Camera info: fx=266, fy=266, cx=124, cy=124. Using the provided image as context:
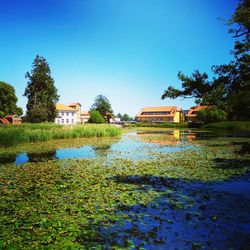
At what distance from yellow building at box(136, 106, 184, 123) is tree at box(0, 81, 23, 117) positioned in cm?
7149

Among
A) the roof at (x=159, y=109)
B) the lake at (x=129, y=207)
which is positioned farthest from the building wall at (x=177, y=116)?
the lake at (x=129, y=207)

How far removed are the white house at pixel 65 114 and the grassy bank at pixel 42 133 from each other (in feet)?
206

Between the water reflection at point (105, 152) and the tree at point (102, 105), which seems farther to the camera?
the tree at point (102, 105)

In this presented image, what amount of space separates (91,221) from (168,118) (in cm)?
11813

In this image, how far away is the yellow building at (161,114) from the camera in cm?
12275

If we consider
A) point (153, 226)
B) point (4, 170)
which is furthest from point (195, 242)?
point (4, 170)

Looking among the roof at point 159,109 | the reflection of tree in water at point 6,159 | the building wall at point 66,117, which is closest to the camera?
the reflection of tree in water at point 6,159

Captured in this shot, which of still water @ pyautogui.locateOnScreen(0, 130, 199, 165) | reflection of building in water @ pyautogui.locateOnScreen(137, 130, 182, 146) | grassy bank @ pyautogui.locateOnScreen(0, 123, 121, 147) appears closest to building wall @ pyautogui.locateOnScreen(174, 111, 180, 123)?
reflection of building in water @ pyautogui.locateOnScreen(137, 130, 182, 146)

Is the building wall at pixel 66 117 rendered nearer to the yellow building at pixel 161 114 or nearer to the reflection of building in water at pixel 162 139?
the yellow building at pixel 161 114

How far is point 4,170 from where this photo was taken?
42.4 feet

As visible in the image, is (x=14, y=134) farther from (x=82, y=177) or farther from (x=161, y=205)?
(x=161, y=205)

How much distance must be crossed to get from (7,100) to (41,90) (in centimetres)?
1240

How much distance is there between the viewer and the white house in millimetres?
99250

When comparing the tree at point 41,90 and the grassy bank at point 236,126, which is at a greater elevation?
the tree at point 41,90
